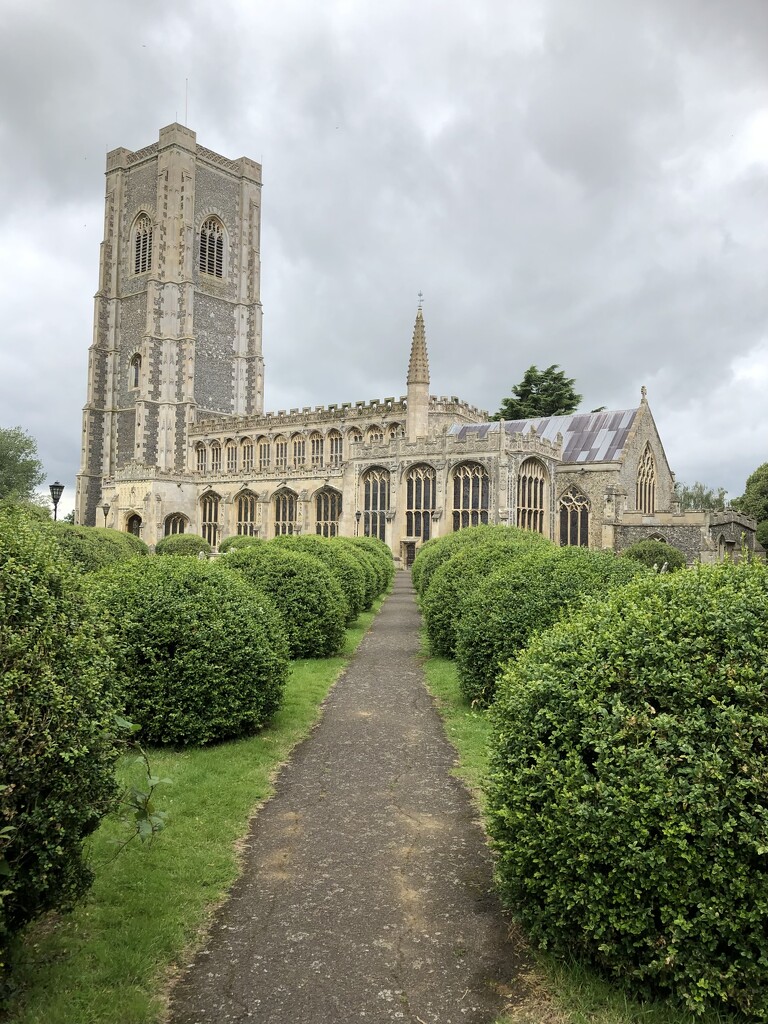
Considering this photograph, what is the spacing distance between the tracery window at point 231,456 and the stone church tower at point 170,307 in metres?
3.71

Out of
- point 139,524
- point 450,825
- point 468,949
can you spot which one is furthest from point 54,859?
point 139,524

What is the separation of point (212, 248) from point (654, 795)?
6597cm

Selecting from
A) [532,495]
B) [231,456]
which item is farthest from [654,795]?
[231,456]

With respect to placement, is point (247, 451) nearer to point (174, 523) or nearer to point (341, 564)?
→ point (174, 523)

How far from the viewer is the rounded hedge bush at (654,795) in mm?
3270

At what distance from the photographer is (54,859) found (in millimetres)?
3506

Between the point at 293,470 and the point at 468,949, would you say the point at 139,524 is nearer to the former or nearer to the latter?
the point at 293,470

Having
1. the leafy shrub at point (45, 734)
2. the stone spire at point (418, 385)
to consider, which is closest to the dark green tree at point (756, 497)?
the stone spire at point (418, 385)

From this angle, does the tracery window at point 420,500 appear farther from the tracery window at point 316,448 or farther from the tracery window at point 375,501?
the tracery window at point 316,448

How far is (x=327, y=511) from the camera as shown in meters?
47.1

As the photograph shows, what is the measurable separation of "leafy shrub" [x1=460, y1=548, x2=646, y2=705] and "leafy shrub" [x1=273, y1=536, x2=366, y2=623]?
271 inches

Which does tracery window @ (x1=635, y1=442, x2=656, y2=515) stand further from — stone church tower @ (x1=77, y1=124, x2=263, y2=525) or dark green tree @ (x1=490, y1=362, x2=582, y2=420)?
stone church tower @ (x1=77, y1=124, x2=263, y2=525)

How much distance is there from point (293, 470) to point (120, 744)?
4451cm

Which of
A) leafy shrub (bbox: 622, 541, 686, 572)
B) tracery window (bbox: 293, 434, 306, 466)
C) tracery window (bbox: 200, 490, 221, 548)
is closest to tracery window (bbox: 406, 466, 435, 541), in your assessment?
leafy shrub (bbox: 622, 541, 686, 572)
